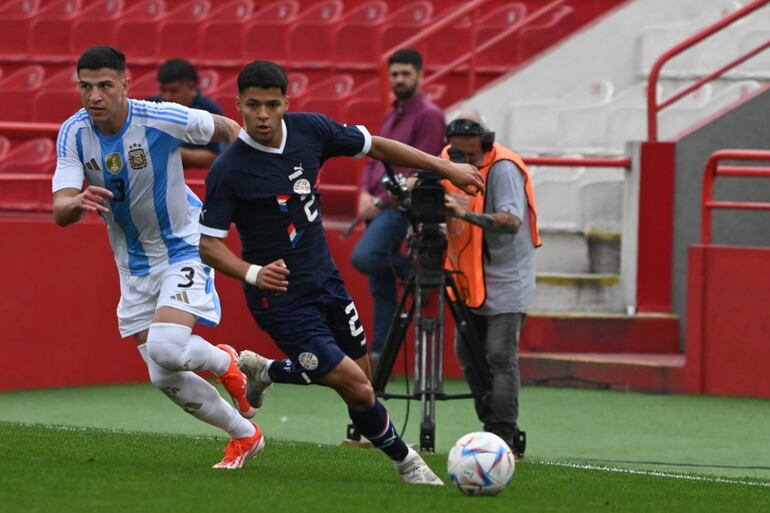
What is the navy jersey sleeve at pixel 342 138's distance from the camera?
741cm

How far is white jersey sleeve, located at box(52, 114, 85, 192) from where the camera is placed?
7441 mm

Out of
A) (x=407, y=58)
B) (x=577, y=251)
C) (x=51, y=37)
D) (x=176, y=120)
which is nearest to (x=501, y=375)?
(x=176, y=120)

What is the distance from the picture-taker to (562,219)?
45.7 feet

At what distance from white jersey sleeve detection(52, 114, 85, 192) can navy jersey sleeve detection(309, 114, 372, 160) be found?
109 centimetres

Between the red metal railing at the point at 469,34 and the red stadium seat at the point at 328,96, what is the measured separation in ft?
2.19

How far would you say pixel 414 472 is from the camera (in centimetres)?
723

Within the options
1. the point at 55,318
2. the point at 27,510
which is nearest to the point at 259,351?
the point at 55,318

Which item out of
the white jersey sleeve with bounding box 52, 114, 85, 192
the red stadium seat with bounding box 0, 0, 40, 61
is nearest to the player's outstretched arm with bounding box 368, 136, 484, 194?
the white jersey sleeve with bounding box 52, 114, 85, 192

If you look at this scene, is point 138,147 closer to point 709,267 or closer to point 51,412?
point 51,412

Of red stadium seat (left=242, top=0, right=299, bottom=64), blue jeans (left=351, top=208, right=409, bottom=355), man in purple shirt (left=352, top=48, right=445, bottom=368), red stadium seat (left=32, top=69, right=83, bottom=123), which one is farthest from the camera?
red stadium seat (left=242, top=0, right=299, bottom=64)

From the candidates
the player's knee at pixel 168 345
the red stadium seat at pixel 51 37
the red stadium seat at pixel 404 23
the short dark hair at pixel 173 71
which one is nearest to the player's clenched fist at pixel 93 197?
the player's knee at pixel 168 345

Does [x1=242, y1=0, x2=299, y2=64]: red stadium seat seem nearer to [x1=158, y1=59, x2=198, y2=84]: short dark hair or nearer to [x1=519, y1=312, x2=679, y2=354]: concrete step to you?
[x1=519, y1=312, x2=679, y2=354]: concrete step

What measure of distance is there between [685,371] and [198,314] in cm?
539

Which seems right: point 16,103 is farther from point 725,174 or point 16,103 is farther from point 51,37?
point 725,174
